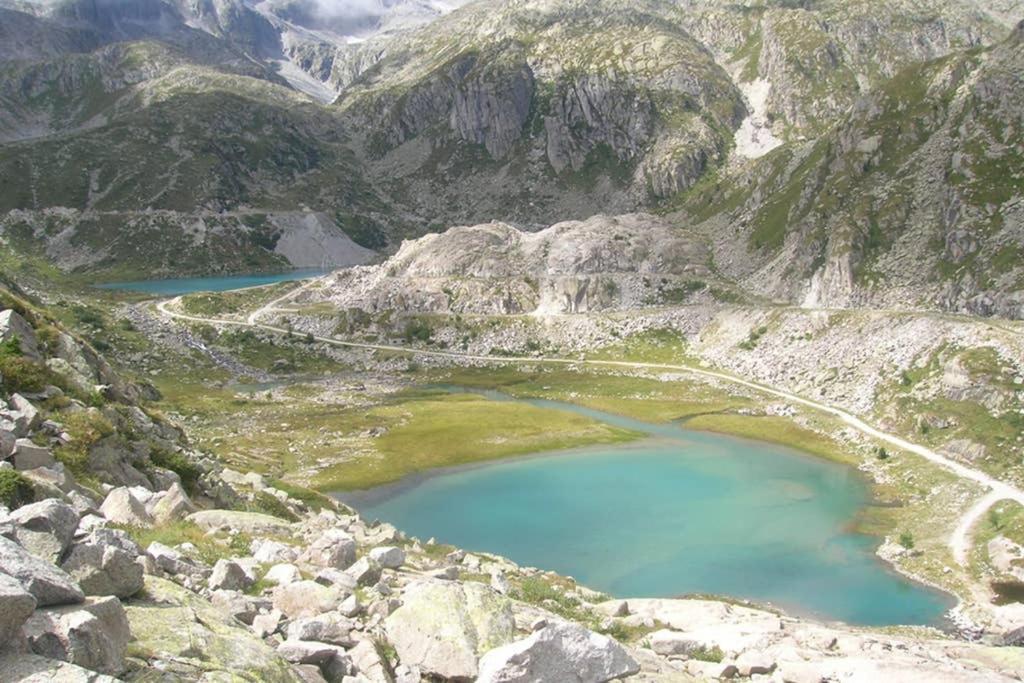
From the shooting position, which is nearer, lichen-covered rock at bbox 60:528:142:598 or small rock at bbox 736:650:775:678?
lichen-covered rock at bbox 60:528:142:598

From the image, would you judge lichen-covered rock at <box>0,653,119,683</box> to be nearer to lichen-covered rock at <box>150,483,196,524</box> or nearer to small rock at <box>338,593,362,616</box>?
small rock at <box>338,593,362,616</box>

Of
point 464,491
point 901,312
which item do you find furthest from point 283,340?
point 901,312

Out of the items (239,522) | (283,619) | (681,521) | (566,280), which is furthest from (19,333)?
(566,280)

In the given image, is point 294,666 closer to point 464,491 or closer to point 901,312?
point 464,491

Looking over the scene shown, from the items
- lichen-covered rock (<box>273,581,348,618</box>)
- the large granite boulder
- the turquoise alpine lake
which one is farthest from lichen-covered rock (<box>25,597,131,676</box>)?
the turquoise alpine lake

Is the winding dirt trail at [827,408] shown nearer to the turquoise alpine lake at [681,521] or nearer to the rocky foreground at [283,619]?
the turquoise alpine lake at [681,521]
